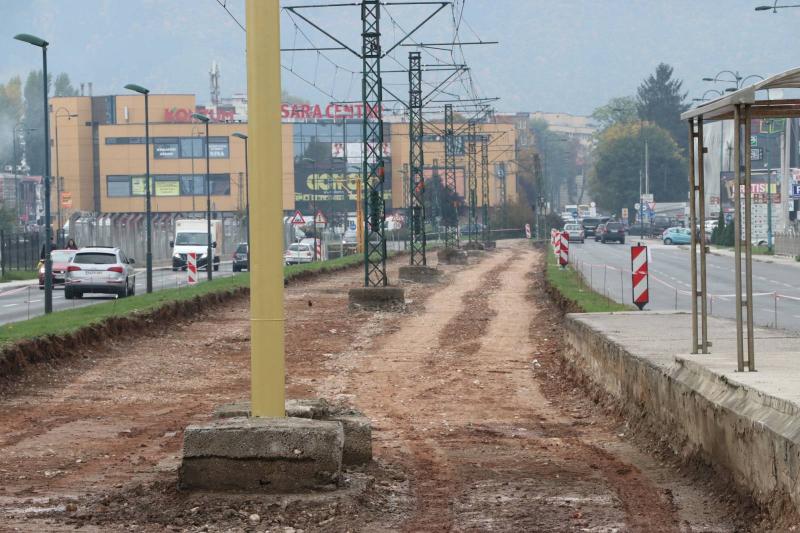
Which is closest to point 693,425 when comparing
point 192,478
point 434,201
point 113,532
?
point 192,478

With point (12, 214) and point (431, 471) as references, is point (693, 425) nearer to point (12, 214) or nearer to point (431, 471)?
point (431, 471)

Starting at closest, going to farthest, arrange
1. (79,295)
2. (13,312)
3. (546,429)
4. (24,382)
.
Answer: (546,429)
(24,382)
(13,312)
(79,295)

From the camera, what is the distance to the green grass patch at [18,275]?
6381cm

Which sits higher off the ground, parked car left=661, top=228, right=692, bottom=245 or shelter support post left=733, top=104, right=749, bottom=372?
shelter support post left=733, top=104, right=749, bottom=372

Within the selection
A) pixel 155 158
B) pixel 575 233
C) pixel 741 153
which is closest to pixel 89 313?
pixel 741 153

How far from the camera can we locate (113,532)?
28.8 feet

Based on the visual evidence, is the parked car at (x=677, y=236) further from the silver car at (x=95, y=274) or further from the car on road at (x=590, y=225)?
the silver car at (x=95, y=274)

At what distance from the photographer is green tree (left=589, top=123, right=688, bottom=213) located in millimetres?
177125

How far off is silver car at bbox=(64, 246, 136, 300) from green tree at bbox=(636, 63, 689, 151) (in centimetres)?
15153

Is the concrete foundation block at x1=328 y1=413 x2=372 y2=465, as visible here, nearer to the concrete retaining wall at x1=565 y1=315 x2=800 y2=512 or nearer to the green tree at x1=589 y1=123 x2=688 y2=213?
the concrete retaining wall at x1=565 y1=315 x2=800 y2=512

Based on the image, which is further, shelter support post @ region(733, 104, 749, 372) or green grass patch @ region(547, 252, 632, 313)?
green grass patch @ region(547, 252, 632, 313)

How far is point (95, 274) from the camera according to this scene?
4462cm

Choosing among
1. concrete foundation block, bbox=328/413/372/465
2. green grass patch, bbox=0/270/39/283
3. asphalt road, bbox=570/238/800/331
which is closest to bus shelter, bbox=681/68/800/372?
concrete foundation block, bbox=328/413/372/465

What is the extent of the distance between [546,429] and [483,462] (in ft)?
8.01
